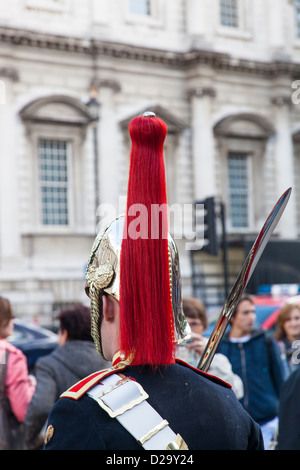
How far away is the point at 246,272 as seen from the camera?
2.36 metres

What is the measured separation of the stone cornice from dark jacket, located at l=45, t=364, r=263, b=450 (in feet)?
→ 58.8

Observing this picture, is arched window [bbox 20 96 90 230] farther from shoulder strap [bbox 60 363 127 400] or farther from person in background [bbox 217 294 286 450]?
shoulder strap [bbox 60 363 127 400]

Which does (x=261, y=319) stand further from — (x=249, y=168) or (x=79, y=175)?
(x=249, y=168)

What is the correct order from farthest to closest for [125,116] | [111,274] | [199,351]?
[125,116] → [199,351] → [111,274]

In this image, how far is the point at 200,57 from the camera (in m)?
21.7

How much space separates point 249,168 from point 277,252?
166 inches

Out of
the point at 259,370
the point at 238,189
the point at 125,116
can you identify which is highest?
the point at 125,116

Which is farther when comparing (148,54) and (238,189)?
(238,189)

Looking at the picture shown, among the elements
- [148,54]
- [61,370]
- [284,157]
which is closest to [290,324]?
[61,370]

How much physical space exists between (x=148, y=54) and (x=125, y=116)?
6.57ft

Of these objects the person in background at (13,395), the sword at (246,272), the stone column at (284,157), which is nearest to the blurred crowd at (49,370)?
the person in background at (13,395)

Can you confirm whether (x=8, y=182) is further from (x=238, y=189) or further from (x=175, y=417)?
(x=175, y=417)

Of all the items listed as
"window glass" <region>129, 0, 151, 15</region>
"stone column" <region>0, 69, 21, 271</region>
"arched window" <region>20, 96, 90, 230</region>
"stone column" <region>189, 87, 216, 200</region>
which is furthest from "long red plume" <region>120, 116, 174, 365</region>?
"window glass" <region>129, 0, 151, 15</region>

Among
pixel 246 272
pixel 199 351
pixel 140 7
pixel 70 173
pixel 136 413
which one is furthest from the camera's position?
pixel 140 7
